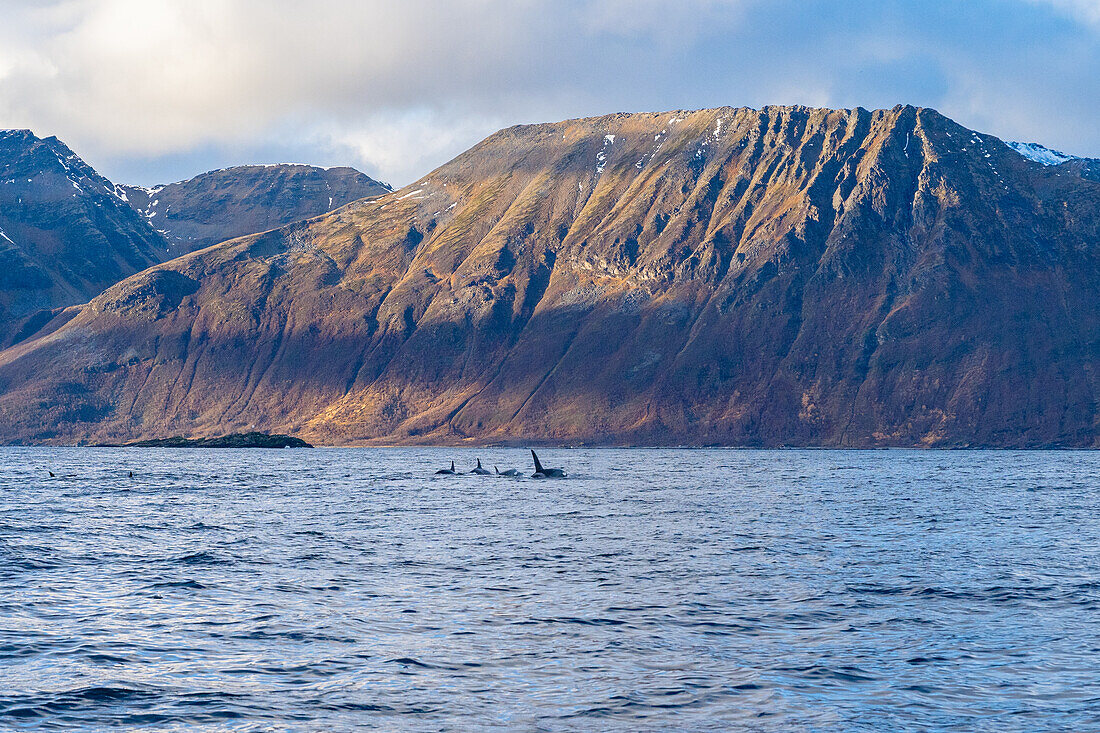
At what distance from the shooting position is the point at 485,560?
4091 centimetres

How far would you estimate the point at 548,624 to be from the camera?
27.5 metres

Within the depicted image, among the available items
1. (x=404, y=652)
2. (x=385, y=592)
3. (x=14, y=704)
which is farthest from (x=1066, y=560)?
(x=14, y=704)

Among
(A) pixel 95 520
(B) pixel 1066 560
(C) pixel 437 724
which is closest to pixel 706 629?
(C) pixel 437 724

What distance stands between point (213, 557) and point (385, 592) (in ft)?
39.7

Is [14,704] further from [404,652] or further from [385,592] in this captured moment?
[385,592]

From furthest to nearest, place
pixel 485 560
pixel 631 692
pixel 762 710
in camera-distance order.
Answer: pixel 485 560, pixel 631 692, pixel 762 710

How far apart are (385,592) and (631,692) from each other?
13773 mm

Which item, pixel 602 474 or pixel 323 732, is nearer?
pixel 323 732

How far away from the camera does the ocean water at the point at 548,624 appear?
63.9 ft

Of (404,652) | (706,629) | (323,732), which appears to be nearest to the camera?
(323,732)

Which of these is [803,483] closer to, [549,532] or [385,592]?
[549,532]

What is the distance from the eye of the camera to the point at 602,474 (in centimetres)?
12744

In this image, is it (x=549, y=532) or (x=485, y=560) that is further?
(x=549, y=532)

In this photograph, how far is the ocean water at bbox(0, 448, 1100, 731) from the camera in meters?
19.5
